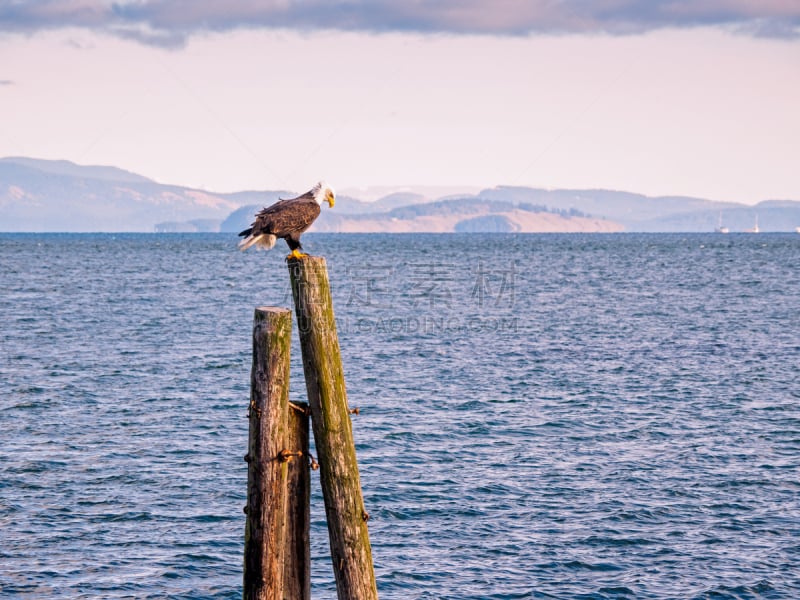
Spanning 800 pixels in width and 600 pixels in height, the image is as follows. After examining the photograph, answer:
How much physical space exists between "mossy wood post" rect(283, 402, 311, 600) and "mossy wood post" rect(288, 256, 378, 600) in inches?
A: 8.8

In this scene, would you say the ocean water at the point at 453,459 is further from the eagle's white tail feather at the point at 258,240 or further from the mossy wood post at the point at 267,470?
the mossy wood post at the point at 267,470

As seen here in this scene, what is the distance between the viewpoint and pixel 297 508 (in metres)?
10.2

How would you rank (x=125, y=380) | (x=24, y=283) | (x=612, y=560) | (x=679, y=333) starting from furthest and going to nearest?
(x=24, y=283), (x=679, y=333), (x=125, y=380), (x=612, y=560)

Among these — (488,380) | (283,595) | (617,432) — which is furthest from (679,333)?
(283,595)

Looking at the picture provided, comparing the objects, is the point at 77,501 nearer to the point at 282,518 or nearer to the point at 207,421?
the point at 207,421

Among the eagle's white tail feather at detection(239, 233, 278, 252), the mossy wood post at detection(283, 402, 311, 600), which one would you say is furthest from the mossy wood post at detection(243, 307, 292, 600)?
the eagle's white tail feather at detection(239, 233, 278, 252)

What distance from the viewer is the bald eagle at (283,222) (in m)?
14.7

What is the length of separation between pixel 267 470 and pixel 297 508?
702 mm

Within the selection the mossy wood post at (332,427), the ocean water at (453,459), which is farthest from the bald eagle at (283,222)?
the ocean water at (453,459)

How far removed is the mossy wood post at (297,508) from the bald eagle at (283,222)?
4.88m

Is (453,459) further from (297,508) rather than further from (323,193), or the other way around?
(297,508)

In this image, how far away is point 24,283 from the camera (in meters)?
88.2

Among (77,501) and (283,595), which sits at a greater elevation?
(283,595)

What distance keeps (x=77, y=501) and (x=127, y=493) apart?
1.02 metres
